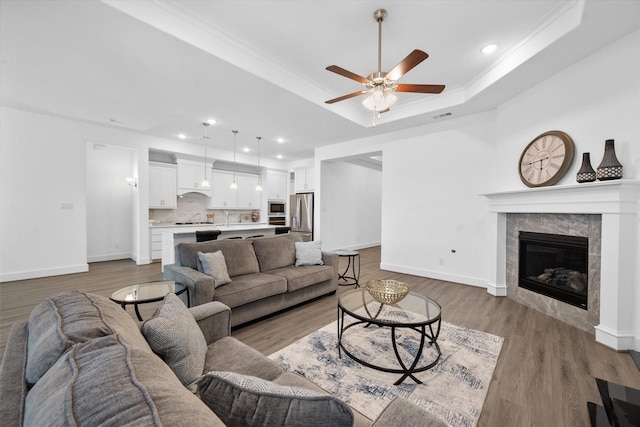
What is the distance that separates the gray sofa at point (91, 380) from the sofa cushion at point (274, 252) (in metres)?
2.33

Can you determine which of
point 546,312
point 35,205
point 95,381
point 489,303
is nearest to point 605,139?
point 546,312

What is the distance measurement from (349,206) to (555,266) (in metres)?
5.12

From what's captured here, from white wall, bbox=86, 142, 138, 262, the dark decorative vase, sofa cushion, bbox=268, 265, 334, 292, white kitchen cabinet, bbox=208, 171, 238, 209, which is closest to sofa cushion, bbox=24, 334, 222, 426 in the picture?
sofa cushion, bbox=268, 265, 334, 292

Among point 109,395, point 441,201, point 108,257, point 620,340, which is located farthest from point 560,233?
point 108,257

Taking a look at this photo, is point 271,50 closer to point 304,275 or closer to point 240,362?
point 304,275

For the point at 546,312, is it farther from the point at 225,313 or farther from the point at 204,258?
the point at 204,258

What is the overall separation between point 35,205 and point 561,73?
8.17 m

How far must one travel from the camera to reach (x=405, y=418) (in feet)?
2.79

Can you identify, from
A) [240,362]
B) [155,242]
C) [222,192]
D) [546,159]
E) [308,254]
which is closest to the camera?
[240,362]

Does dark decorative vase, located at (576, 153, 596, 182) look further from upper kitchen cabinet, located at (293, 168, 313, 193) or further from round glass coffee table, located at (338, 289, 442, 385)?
upper kitchen cabinet, located at (293, 168, 313, 193)

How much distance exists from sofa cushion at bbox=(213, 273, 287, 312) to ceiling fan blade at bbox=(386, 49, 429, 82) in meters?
2.42

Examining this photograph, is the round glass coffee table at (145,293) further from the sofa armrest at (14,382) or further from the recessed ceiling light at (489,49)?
the recessed ceiling light at (489,49)

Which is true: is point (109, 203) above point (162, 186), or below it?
below

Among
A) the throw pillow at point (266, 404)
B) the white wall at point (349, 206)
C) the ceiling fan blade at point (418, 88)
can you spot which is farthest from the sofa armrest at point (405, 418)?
the white wall at point (349, 206)
